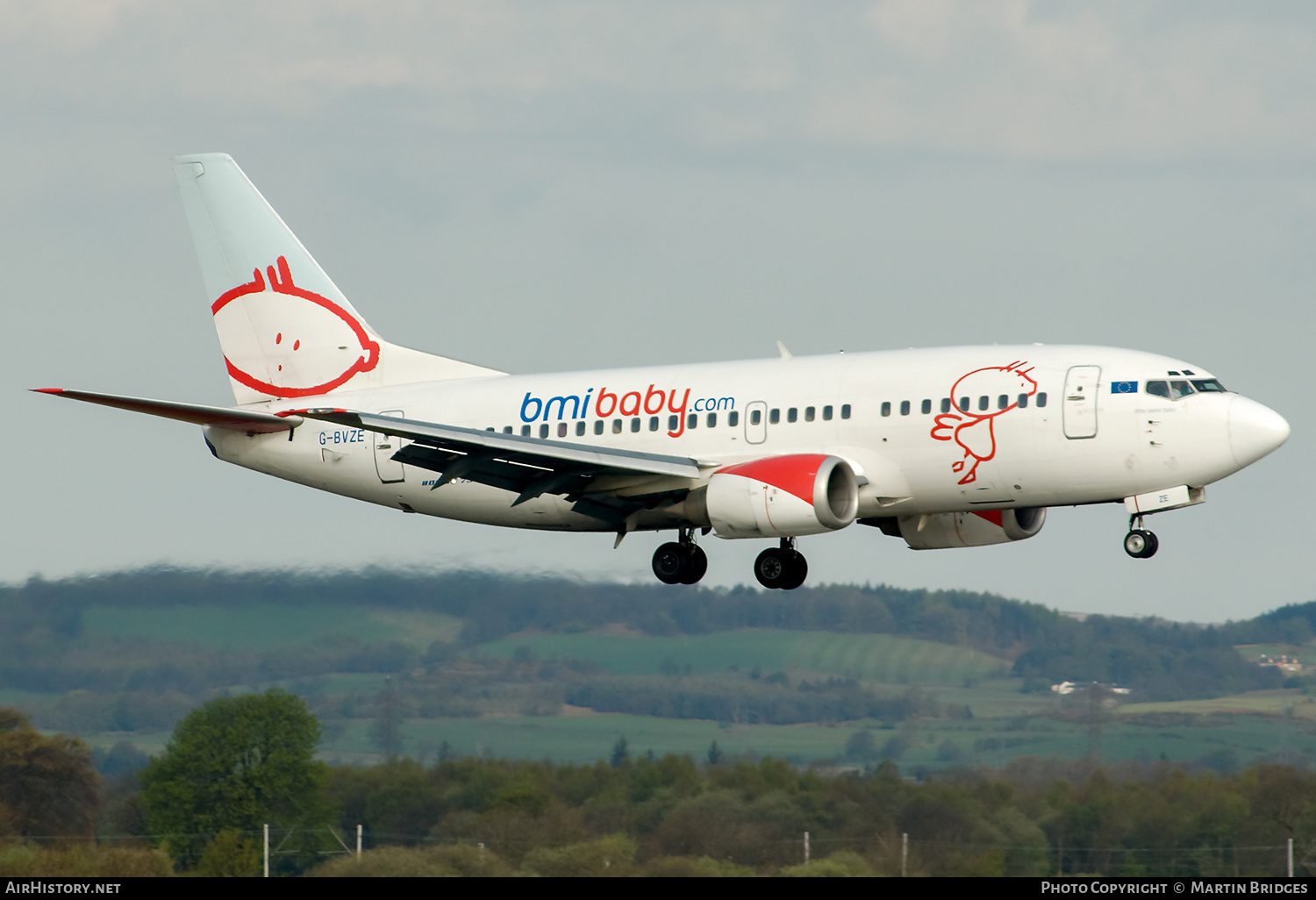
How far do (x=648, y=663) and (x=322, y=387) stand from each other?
12796 millimetres

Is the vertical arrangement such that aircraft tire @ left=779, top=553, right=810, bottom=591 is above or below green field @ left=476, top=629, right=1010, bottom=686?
above

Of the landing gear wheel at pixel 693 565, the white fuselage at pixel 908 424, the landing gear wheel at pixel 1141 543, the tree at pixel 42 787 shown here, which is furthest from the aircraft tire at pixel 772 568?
the tree at pixel 42 787

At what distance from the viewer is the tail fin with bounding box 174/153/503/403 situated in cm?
4909

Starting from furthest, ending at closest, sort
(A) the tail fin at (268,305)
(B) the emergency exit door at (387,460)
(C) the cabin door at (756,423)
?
(A) the tail fin at (268,305), (B) the emergency exit door at (387,460), (C) the cabin door at (756,423)

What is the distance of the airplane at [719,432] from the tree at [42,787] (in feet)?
30.6

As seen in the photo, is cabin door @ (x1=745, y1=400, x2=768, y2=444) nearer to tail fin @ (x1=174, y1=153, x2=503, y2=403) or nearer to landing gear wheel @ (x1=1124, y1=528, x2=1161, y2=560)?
landing gear wheel @ (x1=1124, y1=528, x2=1161, y2=560)

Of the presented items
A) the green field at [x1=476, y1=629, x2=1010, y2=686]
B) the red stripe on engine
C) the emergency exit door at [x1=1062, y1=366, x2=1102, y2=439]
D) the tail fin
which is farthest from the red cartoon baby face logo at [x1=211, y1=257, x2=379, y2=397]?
the emergency exit door at [x1=1062, y1=366, x2=1102, y2=439]

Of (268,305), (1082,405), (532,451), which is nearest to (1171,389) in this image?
(1082,405)

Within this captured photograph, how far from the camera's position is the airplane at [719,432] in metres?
39.7

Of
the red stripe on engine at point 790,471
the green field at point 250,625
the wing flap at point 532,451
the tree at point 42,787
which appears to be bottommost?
the tree at point 42,787

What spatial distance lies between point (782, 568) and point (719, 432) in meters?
4.31

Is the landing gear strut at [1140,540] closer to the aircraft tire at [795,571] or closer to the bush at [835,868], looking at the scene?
the aircraft tire at [795,571]

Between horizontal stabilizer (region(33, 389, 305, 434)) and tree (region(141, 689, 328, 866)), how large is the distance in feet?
29.0
